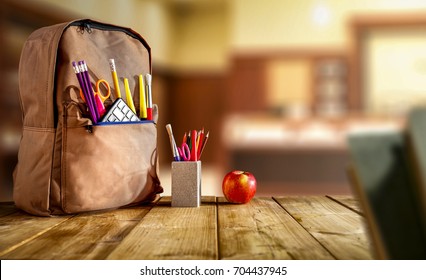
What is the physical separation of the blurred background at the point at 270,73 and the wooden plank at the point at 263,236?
290 centimetres

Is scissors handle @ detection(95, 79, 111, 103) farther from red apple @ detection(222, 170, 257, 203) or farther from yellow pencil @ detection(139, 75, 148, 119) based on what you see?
red apple @ detection(222, 170, 257, 203)

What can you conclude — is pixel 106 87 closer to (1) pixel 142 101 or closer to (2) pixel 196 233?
(1) pixel 142 101

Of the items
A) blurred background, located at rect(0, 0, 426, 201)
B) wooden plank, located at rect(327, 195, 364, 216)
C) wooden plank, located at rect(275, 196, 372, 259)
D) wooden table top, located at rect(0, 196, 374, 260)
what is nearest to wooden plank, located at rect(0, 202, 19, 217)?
wooden table top, located at rect(0, 196, 374, 260)

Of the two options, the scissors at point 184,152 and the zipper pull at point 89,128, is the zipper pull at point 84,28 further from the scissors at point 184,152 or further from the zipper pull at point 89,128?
the scissors at point 184,152

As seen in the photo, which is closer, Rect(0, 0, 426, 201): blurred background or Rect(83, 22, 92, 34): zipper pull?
Rect(83, 22, 92, 34): zipper pull

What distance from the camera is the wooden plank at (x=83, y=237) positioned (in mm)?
592

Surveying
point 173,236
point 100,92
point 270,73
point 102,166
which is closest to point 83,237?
point 173,236

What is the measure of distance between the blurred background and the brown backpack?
283 cm

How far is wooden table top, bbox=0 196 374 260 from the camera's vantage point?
1.96ft

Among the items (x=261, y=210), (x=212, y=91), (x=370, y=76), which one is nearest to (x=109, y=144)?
(x=261, y=210)

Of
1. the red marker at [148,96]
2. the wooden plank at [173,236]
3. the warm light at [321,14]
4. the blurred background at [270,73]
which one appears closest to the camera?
the wooden plank at [173,236]

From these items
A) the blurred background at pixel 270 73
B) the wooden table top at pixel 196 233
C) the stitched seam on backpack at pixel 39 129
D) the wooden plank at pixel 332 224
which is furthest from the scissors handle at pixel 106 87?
the blurred background at pixel 270 73
